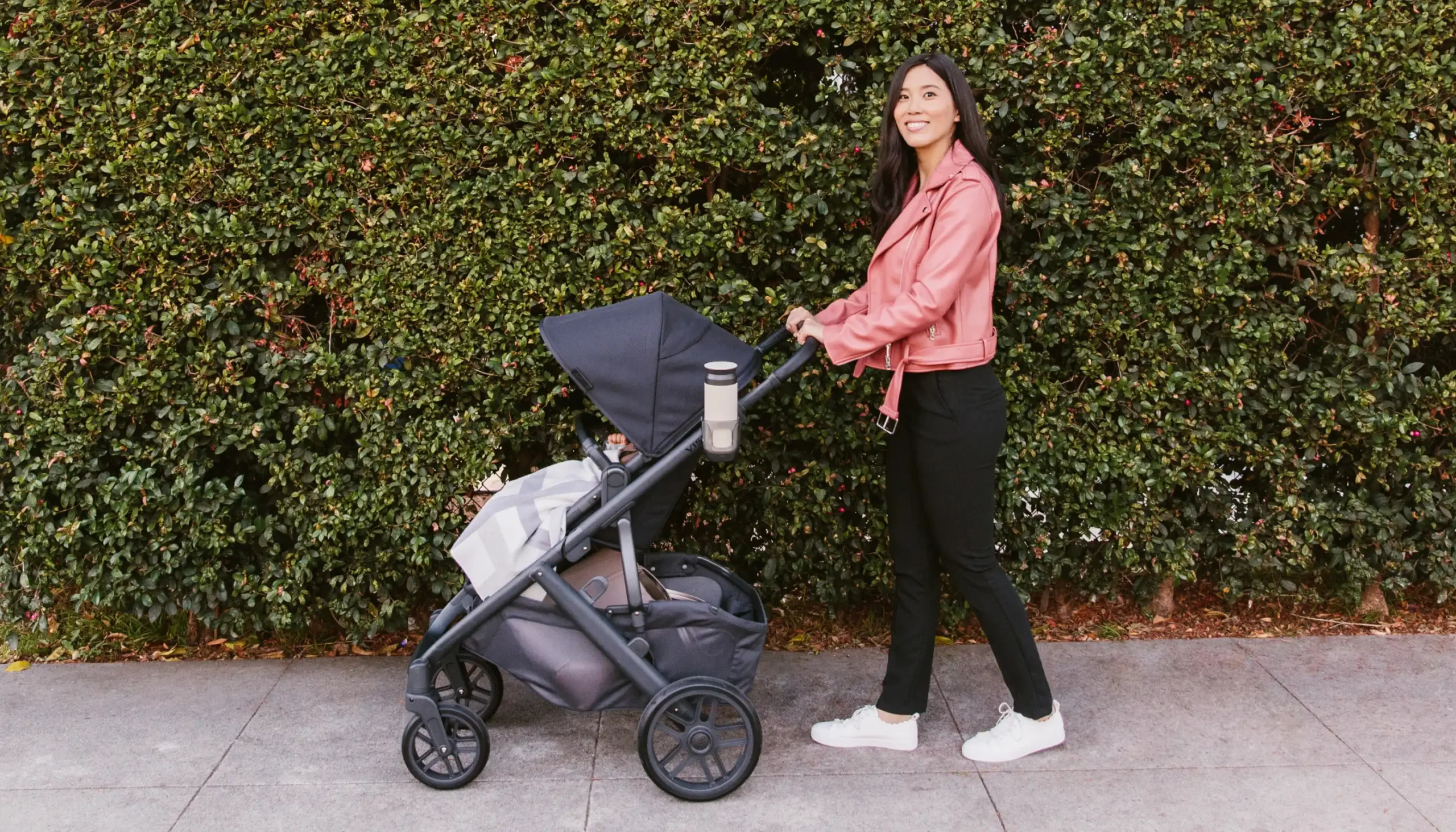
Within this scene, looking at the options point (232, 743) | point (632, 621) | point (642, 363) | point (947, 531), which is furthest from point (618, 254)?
point (232, 743)

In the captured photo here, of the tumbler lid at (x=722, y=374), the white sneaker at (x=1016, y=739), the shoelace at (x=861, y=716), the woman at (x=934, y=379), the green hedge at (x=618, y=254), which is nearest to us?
the tumbler lid at (x=722, y=374)

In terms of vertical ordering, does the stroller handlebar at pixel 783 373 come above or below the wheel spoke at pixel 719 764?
above

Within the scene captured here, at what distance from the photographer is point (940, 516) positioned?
377cm

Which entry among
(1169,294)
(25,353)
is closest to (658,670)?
(1169,294)

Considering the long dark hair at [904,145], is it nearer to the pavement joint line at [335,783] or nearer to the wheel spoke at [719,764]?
the wheel spoke at [719,764]

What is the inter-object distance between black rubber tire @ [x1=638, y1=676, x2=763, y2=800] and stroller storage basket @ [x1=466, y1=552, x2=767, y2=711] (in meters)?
0.09

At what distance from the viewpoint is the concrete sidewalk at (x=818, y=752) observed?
11.9ft

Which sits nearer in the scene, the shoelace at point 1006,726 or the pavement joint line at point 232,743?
the pavement joint line at point 232,743

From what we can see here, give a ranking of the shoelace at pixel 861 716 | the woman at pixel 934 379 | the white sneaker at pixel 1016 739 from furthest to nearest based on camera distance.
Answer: the shoelace at pixel 861 716
the white sneaker at pixel 1016 739
the woman at pixel 934 379

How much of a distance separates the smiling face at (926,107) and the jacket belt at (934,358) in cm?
60

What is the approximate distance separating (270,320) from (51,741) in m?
1.56

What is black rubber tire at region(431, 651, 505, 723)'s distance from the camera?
13.5 feet

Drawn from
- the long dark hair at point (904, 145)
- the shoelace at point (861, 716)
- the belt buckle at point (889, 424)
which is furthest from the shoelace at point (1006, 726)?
the long dark hair at point (904, 145)

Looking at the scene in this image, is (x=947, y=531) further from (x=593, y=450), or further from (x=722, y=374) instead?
(x=593, y=450)
